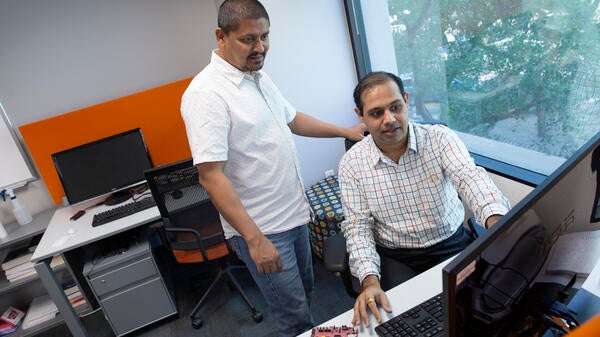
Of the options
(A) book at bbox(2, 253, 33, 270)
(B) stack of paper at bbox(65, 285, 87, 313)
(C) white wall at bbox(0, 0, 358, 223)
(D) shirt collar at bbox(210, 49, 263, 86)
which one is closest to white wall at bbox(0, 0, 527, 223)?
(C) white wall at bbox(0, 0, 358, 223)

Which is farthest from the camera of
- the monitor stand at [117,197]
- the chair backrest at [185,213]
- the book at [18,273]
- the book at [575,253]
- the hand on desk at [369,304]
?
the monitor stand at [117,197]

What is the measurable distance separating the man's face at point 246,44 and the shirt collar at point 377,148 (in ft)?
1.76

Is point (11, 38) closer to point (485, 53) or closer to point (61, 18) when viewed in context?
point (61, 18)

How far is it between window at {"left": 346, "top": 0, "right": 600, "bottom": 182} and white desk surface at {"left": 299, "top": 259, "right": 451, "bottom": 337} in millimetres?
1018

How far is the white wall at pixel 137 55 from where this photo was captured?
2.47m

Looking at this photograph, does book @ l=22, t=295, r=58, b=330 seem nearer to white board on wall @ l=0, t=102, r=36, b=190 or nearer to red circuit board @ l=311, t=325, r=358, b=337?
white board on wall @ l=0, t=102, r=36, b=190

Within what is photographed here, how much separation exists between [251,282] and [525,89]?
203 cm

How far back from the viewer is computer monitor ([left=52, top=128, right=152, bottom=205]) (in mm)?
2420

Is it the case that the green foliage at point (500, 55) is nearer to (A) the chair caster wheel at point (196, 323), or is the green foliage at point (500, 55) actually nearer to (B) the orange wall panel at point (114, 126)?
(B) the orange wall panel at point (114, 126)

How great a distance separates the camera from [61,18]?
2504 mm

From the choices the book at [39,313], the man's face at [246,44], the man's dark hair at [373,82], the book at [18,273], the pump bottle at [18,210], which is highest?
the man's face at [246,44]

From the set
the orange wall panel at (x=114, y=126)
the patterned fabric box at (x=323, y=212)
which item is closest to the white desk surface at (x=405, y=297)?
the patterned fabric box at (x=323, y=212)

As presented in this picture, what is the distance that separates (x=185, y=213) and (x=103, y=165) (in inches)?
32.9

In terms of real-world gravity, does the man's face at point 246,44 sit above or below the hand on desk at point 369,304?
above
